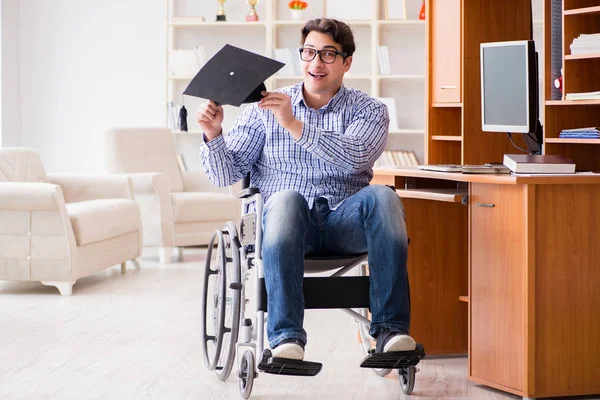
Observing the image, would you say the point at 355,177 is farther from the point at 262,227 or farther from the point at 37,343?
the point at 37,343

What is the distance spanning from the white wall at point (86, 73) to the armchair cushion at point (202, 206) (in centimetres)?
146

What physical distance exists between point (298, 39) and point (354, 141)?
467 cm

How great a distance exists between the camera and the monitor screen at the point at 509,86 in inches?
128

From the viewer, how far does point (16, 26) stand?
770 centimetres

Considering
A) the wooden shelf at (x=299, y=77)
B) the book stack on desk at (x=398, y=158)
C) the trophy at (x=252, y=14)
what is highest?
the trophy at (x=252, y=14)

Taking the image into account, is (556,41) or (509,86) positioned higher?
(556,41)

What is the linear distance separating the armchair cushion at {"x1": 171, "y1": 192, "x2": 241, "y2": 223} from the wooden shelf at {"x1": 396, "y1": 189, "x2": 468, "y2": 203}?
10.0ft

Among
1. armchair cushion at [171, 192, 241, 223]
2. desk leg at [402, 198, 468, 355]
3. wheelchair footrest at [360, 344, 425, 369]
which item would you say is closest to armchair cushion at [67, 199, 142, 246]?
armchair cushion at [171, 192, 241, 223]

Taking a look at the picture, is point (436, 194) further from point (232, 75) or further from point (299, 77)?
point (299, 77)

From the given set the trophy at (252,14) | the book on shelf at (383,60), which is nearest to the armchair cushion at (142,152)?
the trophy at (252,14)

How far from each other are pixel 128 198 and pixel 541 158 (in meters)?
3.41

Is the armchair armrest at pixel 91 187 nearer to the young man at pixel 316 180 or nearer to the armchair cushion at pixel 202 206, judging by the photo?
the armchair cushion at pixel 202 206

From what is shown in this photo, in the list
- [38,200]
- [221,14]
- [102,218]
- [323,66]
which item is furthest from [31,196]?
[221,14]

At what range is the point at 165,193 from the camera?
241 inches
